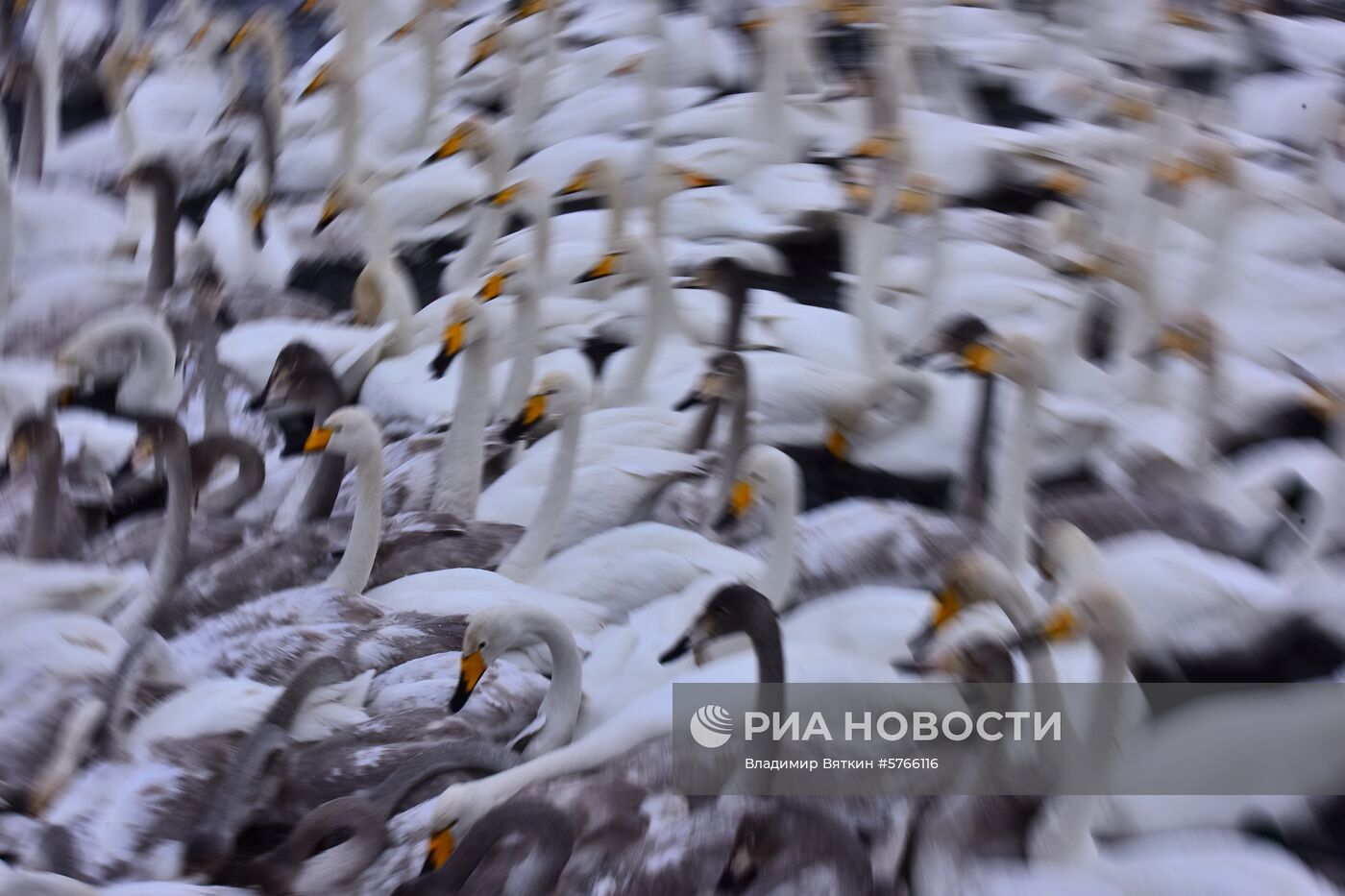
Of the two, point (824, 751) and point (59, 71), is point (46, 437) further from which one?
point (59, 71)

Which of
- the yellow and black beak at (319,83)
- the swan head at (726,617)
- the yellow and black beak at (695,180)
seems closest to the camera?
the swan head at (726,617)

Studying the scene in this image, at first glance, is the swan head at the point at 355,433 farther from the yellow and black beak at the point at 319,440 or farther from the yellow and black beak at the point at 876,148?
the yellow and black beak at the point at 876,148

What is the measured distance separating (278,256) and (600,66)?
1.98m

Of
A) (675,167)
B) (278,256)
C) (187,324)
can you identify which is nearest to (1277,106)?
(675,167)

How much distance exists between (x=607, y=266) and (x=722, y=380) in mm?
917

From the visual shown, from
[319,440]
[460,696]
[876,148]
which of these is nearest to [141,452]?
[319,440]

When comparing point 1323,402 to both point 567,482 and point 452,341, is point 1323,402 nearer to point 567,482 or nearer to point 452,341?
point 567,482

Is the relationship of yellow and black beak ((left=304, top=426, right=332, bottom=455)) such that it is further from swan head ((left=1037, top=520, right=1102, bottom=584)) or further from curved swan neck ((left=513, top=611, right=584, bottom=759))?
swan head ((left=1037, top=520, right=1102, bottom=584))

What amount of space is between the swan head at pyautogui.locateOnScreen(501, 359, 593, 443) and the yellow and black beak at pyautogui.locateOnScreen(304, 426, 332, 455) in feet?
1.81

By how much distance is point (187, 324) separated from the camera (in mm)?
4543

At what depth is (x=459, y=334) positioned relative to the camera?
13.8 ft

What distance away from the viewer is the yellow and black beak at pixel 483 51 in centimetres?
650

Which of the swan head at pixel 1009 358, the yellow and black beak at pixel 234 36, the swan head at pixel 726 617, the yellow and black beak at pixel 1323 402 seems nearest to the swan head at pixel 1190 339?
the yellow and black beak at pixel 1323 402

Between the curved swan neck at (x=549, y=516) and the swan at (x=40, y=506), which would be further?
the curved swan neck at (x=549, y=516)
